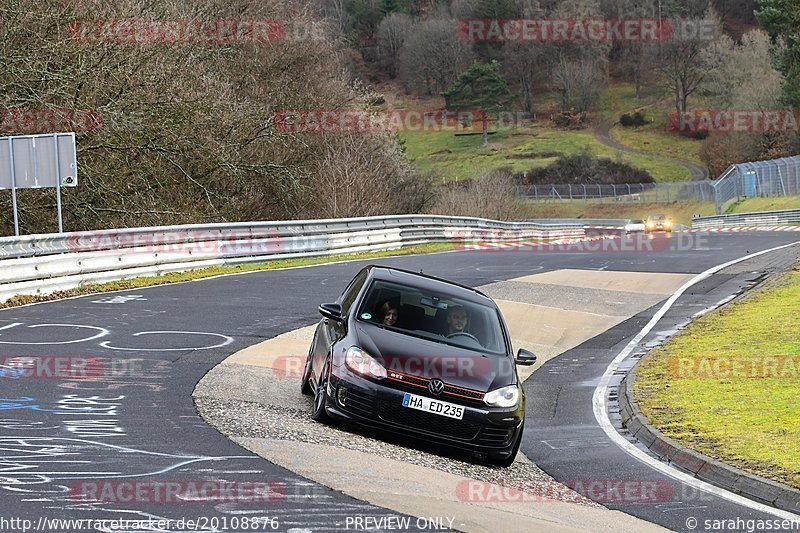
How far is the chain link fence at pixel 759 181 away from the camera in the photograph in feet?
227

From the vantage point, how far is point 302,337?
648 inches

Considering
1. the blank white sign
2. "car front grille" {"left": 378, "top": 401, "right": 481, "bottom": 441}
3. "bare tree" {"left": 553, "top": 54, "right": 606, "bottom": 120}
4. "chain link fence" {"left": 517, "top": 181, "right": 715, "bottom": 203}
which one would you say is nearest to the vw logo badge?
"car front grille" {"left": 378, "top": 401, "right": 481, "bottom": 441}

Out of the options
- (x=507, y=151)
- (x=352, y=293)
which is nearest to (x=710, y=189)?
(x=507, y=151)

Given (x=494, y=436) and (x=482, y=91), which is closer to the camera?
(x=494, y=436)

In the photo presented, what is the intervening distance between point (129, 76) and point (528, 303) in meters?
13.2

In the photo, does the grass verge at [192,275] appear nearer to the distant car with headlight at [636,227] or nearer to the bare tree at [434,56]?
the distant car with headlight at [636,227]

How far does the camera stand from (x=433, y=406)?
9945mm

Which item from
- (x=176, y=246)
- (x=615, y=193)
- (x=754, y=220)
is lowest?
(x=754, y=220)

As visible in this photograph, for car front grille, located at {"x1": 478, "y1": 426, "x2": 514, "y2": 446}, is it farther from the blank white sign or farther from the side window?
the blank white sign

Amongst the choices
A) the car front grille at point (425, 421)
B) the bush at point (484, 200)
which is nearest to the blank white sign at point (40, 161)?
the car front grille at point (425, 421)

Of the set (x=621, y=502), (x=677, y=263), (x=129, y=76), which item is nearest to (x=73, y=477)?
(x=621, y=502)

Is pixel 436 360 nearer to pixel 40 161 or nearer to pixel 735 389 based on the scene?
pixel 735 389

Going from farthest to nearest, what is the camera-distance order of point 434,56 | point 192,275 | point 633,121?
point 434,56 < point 633,121 < point 192,275

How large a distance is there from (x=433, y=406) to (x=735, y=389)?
17.6 ft
